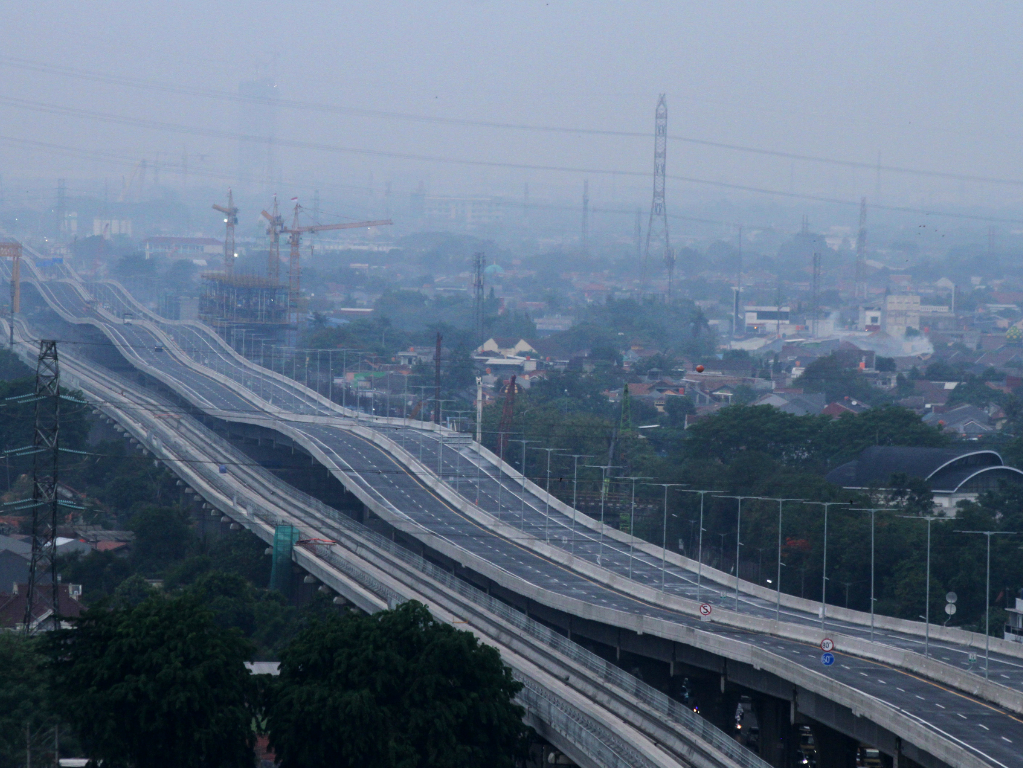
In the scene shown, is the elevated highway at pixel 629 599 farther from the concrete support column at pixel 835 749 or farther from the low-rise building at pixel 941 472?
the low-rise building at pixel 941 472

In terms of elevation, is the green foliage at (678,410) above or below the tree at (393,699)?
below

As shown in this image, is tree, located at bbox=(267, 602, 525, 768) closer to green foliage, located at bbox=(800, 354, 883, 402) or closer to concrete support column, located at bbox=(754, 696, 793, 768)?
concrete support column, located at bbox=(754, 696, 793, 768)

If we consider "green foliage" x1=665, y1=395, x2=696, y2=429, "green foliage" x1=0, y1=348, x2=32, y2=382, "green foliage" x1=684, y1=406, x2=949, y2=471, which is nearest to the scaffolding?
"green foliage" x1=0, y1=348, x2=32, y2=382

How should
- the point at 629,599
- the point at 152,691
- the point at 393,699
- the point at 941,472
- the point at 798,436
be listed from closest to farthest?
1. the point at 152,691
2. the point at 393,699
3. the point at 629,599
4. the point at 941,472
5. the point at 798,436

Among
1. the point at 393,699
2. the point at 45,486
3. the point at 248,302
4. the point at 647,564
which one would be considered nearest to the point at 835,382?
the point at 248,302

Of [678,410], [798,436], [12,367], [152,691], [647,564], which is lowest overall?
[678,410]

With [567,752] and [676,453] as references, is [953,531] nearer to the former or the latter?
[567,752]

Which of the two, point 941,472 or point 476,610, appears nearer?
point 476,610

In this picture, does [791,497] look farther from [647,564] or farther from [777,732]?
[777,732]

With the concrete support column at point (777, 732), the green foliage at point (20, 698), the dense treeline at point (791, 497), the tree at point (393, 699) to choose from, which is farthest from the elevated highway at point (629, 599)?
the green foliage at point (20, 698)
